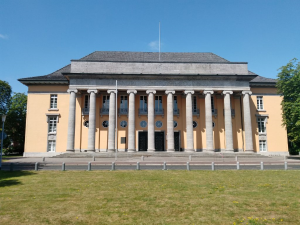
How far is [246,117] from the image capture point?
113ft

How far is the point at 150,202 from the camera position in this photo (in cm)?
838

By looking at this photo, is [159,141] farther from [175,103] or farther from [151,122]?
[175,103]

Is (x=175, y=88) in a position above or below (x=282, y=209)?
above

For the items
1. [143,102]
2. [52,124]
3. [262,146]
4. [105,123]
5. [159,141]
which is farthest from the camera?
[262,146]

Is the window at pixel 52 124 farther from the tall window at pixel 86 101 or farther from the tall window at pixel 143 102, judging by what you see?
the tall window at pixel 143 102

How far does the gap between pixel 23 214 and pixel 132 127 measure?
26.5 metres

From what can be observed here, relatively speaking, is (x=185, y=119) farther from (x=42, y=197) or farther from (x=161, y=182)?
(x=42, y=197)

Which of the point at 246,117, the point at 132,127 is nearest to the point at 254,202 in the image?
the point at 132,127

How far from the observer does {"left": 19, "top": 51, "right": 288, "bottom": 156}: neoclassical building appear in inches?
1328

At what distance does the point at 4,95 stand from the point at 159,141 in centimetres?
3477

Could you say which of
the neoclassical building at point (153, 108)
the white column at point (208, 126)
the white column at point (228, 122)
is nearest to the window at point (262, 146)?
the neoclassical building at point (153, 108)

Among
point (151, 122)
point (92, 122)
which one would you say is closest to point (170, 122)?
point (151, 122)

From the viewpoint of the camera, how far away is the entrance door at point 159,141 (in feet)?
120

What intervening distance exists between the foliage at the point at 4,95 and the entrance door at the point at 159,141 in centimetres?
3243
